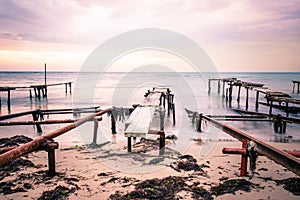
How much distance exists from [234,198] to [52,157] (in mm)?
3557

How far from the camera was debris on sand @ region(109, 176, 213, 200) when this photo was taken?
3842mm

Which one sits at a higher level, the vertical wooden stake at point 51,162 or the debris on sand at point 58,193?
the vertical wooden stake at point 51,162

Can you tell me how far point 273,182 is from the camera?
4648 millimetres

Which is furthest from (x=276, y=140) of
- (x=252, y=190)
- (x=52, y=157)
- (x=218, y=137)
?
(x=52, y=157)

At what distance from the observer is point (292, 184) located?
4473 millimetres

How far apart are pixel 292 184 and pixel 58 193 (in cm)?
451

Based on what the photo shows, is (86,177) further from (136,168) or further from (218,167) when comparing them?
(218,167)

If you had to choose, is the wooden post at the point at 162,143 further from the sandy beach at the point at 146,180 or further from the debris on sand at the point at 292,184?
the debris on sand at the point at 292,184

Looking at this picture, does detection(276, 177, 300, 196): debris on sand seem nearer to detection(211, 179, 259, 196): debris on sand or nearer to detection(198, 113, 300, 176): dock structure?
detection(211, 179, 259, 196): debris on sand

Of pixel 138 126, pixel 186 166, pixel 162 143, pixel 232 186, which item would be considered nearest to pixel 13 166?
pixel 138 126

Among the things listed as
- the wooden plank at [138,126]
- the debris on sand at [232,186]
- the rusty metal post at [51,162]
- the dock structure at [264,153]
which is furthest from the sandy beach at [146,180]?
the wooden plank at [138,126]

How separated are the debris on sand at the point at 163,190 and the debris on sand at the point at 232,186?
24cm

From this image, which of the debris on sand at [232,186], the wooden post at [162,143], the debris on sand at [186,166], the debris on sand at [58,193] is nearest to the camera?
the debris on sand at [58,193]

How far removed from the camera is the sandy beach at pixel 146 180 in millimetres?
3998
